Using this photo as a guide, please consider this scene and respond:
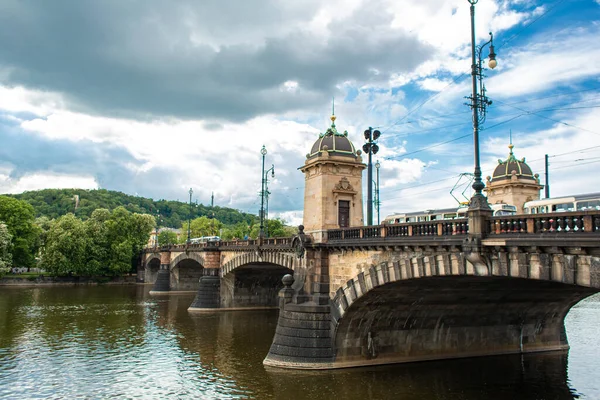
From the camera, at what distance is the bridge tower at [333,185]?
103 ft

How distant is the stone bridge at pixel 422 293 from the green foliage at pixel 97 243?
55.0 metres

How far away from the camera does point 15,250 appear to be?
2997 inches

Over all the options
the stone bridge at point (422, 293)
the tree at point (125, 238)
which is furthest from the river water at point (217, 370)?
the tree at point (125, 238)

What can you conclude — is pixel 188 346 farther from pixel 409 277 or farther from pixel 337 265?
pixel 409 277

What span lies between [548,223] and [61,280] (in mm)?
79707

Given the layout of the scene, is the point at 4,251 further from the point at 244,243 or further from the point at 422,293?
the point at 422,293

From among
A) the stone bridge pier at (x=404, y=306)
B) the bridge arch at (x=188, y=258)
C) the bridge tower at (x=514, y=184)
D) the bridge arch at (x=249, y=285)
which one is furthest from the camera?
the bridge arch at (x=188, y=258)

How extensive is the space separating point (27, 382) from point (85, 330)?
14.7 meters

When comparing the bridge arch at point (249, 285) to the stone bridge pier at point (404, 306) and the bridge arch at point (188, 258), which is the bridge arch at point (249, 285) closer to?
the bridge arch at point (188, 258)

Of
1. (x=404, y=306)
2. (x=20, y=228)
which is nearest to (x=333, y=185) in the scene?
(x=404, y=306)

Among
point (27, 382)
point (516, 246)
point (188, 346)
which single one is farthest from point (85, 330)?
point (516, 246)

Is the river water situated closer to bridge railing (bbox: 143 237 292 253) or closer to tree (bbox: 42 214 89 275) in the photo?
bridge railing (bbox: 143 237 292 253)

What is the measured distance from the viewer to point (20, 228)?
75.6 meters

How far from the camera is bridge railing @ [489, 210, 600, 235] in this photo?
13.6 metres
